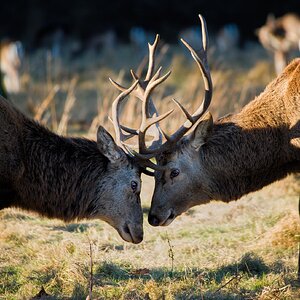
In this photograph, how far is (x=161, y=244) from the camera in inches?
318

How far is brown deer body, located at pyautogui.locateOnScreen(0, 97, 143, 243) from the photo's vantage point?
7000 mm

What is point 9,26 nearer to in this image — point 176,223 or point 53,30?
point 53,30

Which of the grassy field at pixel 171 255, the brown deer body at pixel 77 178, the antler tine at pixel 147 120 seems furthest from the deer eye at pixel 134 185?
the grassy field at pixel 171 255

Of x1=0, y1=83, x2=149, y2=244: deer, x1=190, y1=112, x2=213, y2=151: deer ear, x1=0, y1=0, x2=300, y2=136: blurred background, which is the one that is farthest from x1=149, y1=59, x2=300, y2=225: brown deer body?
x1=0, y1=0, x2=300, y2=136: blurred background

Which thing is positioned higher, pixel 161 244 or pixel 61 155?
pixel 61 155

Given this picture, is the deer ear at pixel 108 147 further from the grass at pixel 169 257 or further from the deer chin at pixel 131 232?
the grass at pixel 169 257

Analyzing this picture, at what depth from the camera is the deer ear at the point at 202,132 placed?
289 inches

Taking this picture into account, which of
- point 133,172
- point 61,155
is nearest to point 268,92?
point 133,172

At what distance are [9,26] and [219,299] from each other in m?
28.1

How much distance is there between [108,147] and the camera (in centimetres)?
714

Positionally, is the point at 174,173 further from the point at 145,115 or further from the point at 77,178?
the point at 77,178

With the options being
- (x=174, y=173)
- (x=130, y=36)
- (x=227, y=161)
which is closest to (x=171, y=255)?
(x=174, y=173)

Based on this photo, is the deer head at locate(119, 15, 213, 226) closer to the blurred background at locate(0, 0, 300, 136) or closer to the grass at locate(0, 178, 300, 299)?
the grass at locate(0, 178, 300, 299)

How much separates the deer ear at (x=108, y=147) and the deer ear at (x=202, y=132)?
71cm
